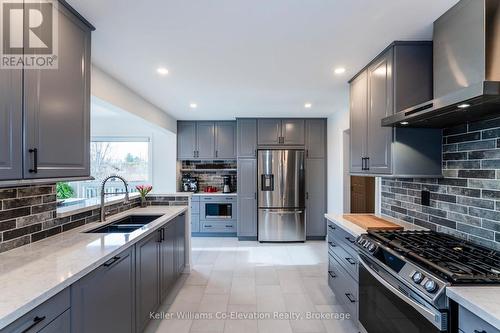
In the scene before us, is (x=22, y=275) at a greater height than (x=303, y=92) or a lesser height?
lesser

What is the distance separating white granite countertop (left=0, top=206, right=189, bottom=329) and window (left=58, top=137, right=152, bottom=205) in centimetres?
376

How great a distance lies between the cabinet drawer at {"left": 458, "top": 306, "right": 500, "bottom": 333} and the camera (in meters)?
1.02

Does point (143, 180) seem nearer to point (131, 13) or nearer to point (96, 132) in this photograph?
point (96, 132)

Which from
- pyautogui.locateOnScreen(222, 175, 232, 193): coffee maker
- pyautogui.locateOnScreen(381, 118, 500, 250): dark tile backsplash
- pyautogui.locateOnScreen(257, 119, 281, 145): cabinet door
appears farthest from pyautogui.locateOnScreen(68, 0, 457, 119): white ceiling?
pyautogui.locateOnScreen(222, 175, 232, 193): coffee maker

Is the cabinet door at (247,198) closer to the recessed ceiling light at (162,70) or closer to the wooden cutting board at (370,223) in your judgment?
the wooden cutting board at (370,223)

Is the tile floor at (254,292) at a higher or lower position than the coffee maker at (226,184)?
lower

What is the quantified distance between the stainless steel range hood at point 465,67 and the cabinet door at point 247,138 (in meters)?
3.33

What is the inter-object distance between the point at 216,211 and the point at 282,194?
1.45 meters

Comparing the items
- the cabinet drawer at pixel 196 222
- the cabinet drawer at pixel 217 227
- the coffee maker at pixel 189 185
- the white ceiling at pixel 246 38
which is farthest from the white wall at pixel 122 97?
the cabinet drawer at pixel 217 227

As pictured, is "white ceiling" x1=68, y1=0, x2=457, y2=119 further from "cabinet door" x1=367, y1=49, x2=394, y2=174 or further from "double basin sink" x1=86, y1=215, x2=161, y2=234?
"double basin sink" x1=86, y1=215, x2=161, y2=234

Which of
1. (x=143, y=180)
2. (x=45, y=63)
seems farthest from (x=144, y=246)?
(x=143, y=180)

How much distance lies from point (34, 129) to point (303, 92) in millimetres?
2826

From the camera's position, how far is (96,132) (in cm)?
572

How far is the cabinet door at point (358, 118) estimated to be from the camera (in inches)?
100
